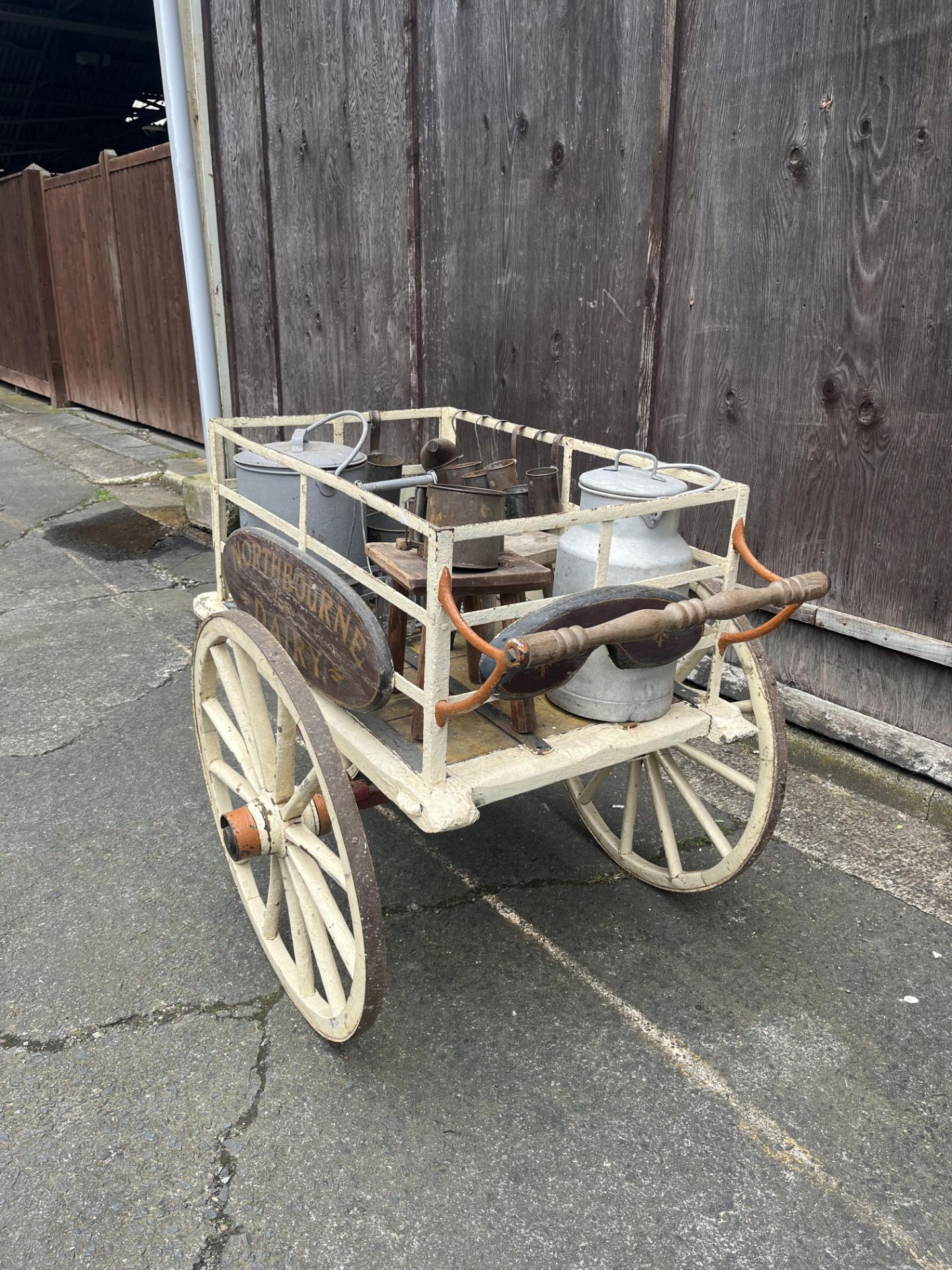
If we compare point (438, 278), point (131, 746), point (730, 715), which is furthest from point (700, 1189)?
point (438, 278)

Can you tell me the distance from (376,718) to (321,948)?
0.53m

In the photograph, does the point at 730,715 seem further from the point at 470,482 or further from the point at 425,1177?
the point at 425,1177

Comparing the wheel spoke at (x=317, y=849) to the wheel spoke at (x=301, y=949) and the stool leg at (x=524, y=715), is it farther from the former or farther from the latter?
the stool leg at (x=524, y=715)

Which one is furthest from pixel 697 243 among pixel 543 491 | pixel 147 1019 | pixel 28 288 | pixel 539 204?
pixel 28 288

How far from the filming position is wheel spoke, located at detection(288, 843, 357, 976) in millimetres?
1973

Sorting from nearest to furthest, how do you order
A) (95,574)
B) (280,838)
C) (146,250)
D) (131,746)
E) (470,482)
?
(280,838), (470,482), (131,746), (95,574), (146,250)

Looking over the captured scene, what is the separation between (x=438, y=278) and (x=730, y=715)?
3005 millimetres

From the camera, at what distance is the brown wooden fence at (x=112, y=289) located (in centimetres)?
820

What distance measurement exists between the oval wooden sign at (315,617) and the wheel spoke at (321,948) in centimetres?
43

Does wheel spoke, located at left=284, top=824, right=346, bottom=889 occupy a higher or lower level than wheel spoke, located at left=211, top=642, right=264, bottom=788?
lower

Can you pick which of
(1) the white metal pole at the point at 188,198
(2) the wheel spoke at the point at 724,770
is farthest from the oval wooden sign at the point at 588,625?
(1) the white metal pole at the point at 188,198

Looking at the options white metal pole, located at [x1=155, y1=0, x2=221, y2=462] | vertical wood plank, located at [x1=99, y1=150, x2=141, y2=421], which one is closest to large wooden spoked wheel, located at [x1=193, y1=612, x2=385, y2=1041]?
white metal pole, located at [x1=155, y1=0, x2=221, y2=462]

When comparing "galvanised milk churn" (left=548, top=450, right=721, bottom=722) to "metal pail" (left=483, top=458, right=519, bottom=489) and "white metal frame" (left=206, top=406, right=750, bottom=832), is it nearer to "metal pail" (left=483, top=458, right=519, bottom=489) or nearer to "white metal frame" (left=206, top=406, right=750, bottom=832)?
"white metal frame" (left=206, top=406, right=750, bottom=832)

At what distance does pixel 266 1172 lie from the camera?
1894mm
